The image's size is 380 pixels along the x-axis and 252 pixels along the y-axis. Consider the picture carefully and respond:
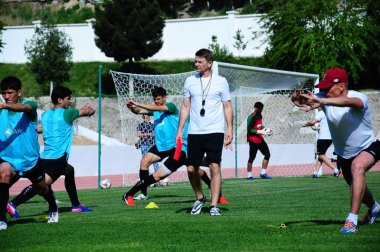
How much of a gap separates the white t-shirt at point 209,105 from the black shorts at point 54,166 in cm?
227

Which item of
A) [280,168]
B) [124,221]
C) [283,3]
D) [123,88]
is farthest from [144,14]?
[124,221]

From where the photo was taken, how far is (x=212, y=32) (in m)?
55.2

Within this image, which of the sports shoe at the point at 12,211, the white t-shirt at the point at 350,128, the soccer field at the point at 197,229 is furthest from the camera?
the sports shoe at the point at 12,211

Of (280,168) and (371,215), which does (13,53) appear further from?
(371,215)

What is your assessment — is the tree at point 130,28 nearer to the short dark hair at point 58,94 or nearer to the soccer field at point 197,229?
the soccer field at point 197,229

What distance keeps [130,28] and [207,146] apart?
41.2m

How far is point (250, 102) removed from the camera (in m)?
33.6

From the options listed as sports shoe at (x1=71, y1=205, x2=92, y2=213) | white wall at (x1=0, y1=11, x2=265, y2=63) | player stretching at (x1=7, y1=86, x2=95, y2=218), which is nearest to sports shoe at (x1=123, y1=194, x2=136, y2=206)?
sports shoe at (x1=71, y1=205, x2=92, y2=213)

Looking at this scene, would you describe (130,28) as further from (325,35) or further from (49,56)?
(325,35)

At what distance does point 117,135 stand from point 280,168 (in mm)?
13353

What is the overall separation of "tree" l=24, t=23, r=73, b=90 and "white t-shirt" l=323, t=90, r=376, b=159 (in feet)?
141

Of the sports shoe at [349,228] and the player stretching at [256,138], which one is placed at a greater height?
the sports shoe at [349,228]

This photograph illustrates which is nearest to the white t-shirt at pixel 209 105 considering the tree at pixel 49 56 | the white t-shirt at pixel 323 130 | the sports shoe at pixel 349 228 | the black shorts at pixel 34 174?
the black shorts at pixel 34 174

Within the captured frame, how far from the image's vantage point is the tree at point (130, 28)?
2051 inches
